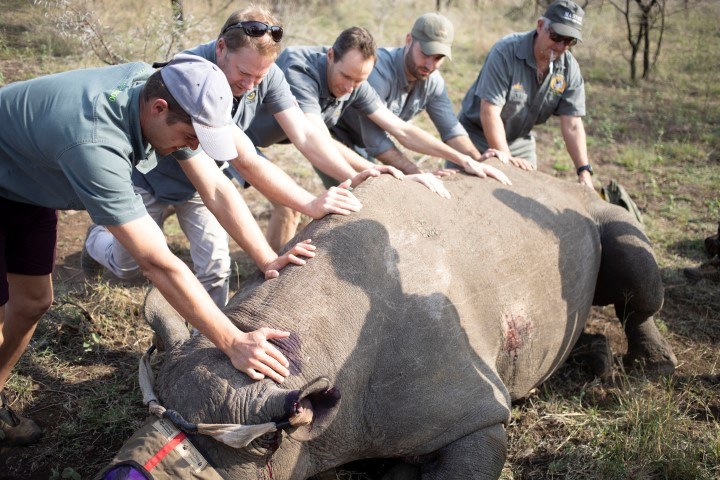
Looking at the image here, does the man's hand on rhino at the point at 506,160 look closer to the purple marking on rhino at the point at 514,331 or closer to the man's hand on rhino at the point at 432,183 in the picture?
the man's hand on rhino at the point at 432,183

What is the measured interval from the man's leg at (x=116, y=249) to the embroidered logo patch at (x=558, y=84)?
12.9 ft

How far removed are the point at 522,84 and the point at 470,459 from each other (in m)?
4.20

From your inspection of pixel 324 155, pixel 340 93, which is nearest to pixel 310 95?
pixel 340 93

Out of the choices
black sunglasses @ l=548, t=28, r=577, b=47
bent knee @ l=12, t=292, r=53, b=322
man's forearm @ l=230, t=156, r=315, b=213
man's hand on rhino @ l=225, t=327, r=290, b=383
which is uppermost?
black sunglasses @ l=548, t=28, r=577, b=47

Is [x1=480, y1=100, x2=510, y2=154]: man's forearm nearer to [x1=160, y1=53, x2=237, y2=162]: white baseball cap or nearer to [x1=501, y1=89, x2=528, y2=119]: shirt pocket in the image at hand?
[x1=501, y1=89, x2=528, y2=119]: shirt pocket

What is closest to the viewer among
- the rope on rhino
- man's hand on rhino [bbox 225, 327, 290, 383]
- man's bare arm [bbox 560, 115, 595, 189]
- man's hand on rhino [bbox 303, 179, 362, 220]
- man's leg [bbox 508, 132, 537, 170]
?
the rope on rhino

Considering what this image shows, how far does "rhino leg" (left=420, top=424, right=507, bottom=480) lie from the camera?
374 cm

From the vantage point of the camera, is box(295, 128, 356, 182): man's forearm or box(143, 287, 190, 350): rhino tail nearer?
box(143, 287, 190, 350): rhino tail

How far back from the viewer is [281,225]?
21.4ft

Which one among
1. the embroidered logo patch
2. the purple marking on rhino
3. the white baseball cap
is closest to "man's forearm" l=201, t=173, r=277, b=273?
the white baseball cap

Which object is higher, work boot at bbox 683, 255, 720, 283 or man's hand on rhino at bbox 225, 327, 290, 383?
man's hand on rhino at bbox 225, 327, 290, 383

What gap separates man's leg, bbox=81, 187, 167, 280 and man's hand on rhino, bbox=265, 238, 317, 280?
5.55 ft

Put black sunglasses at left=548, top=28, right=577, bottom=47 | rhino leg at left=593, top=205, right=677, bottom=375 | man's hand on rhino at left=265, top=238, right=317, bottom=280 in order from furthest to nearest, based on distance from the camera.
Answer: black sunglasses at left=548, top=28, right=577, bottom=47 → rhino leg at left=593, top=205, right=677, bottom=375 → man's hand on rhino at left=265, top=238, right=317, bottom=280

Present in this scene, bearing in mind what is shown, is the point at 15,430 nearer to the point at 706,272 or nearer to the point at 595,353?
the point at 595,353
